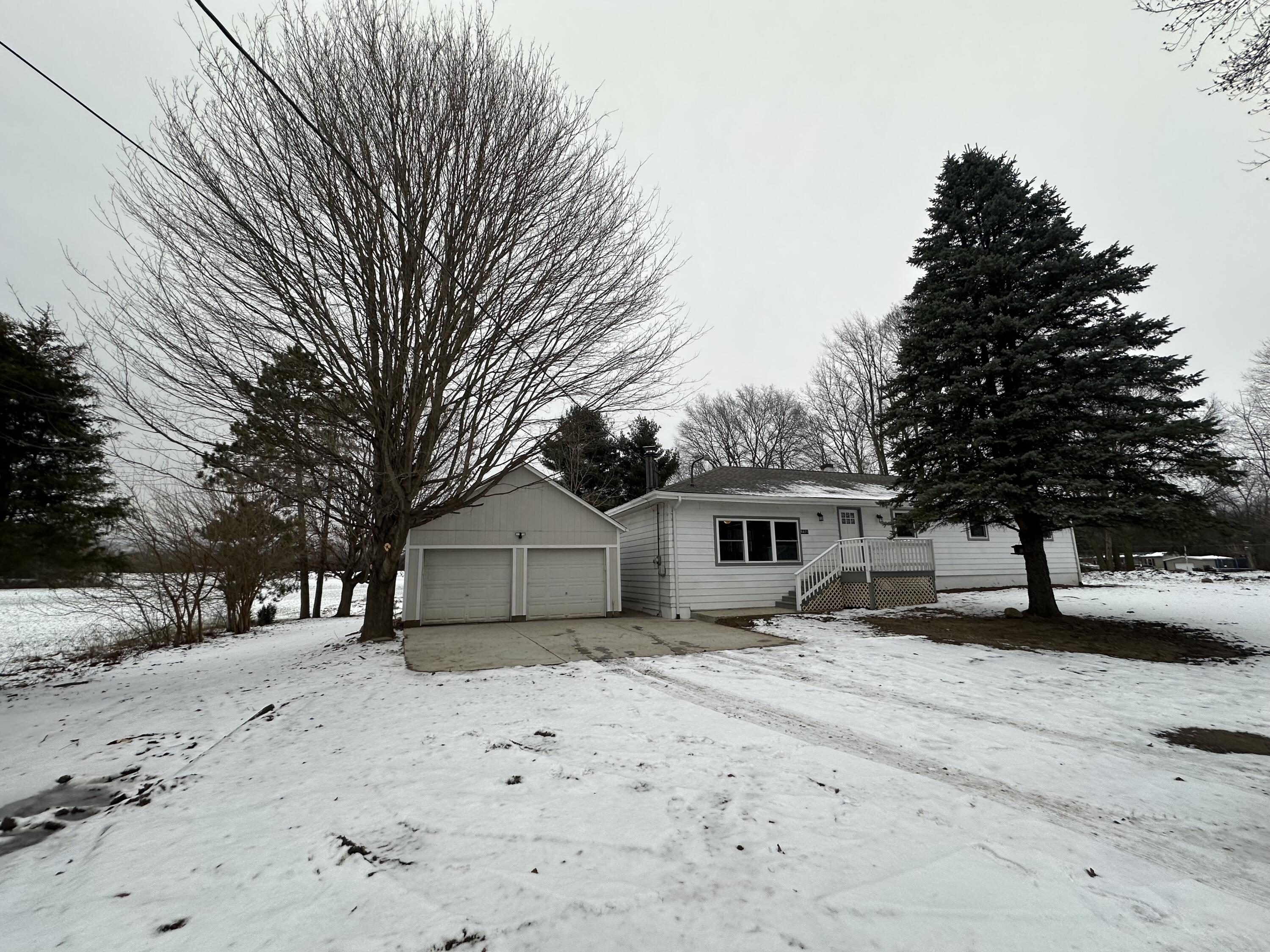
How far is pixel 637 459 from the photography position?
23609mm

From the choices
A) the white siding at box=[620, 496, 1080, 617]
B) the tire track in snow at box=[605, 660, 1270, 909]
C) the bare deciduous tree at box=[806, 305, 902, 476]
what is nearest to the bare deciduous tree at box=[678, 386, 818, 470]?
the bare deciduous tree at box=[806, 305, 902, 476]

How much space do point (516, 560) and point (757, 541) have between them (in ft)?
19.9

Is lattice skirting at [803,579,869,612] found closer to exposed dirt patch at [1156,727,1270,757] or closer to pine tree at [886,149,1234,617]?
pine tree at [886,149,1234,617]

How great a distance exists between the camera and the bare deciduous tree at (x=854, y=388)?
22875 mm

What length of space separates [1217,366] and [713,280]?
44.7m

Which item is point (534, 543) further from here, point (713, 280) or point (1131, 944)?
point (1131, 944)

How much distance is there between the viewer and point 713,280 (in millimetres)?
14109

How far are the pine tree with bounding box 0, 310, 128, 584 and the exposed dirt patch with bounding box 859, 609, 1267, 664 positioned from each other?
13.5m

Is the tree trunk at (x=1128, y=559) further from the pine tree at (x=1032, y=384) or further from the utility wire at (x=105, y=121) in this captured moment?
the utility wire at (x=105, y=121)

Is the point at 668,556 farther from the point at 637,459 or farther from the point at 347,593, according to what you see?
the point at 347,593

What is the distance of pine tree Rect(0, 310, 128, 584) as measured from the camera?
775cm

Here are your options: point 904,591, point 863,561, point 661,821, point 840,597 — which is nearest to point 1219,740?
point 661,821

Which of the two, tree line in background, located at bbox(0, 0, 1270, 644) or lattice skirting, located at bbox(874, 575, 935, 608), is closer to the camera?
tree line in background, located at bbox(0, 0, 1270, 644)

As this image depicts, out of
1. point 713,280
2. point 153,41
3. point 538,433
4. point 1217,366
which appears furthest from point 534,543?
point 1217,366
